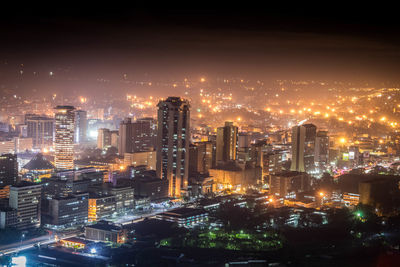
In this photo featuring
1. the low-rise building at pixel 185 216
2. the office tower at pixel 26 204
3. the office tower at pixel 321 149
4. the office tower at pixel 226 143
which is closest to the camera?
the office tower at pixel 26 204

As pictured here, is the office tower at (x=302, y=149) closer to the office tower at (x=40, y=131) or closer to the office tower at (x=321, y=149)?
the office tower at (x=321, y=149)

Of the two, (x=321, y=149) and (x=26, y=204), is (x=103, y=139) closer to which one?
(x=321, y=149)

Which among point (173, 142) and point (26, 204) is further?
point (173, 142)

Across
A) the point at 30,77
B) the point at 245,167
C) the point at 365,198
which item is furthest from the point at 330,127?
the point at 30,77

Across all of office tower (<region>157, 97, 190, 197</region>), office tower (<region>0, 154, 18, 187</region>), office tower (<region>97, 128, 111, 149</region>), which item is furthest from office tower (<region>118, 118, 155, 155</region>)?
office tower (<region>0, 154, 18, 187</region>)

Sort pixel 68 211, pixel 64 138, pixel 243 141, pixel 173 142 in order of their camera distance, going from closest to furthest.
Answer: pixel 68 211 → pixel 173 142 → pixel 64 138 → pixel 243 141

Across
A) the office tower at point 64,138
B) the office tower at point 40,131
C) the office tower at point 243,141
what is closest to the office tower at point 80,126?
the office tower at point 40,131

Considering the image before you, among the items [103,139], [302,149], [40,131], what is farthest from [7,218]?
[40,131]
